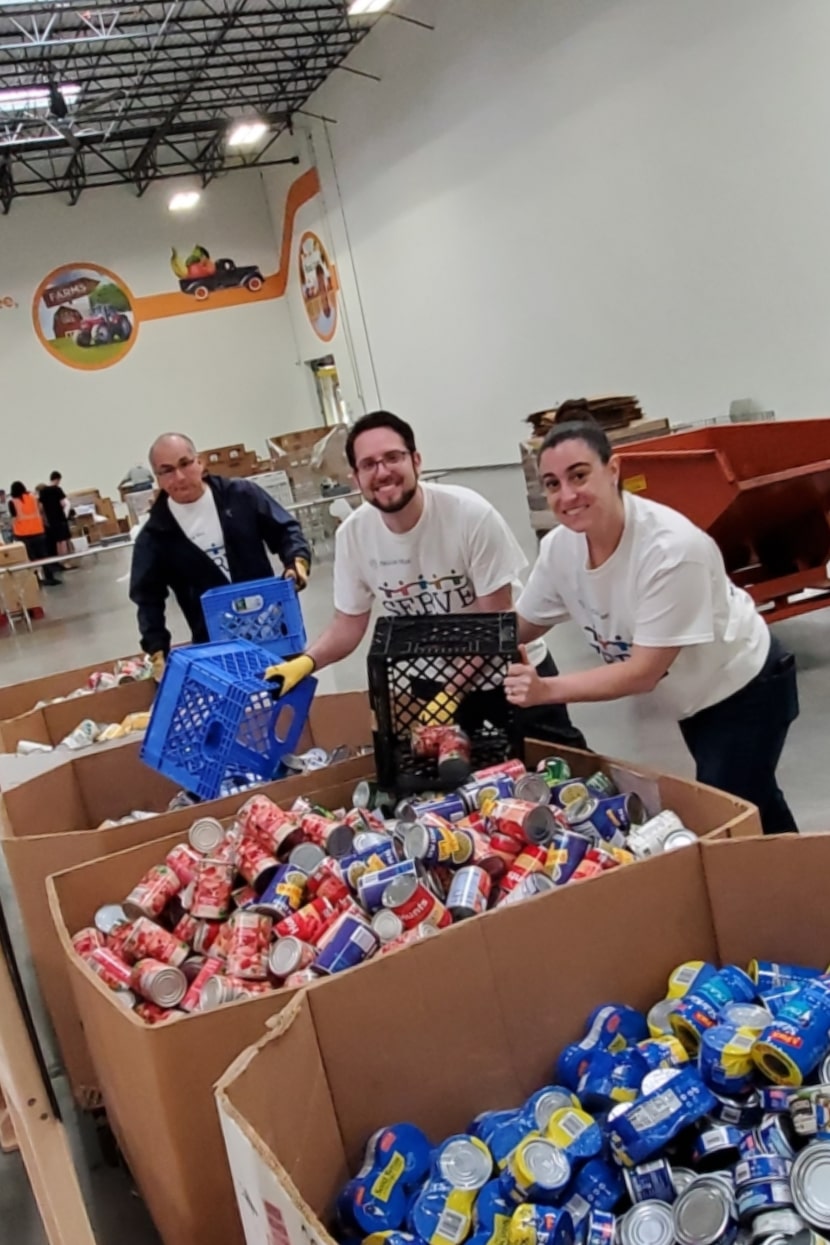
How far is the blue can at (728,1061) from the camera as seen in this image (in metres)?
1.42

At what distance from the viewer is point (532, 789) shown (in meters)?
2.06

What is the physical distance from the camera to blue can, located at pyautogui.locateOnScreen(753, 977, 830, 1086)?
4.51 ft

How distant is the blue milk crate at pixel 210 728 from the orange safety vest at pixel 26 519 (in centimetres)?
1111

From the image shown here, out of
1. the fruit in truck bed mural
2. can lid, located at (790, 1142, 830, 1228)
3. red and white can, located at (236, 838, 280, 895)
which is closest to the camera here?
can lid, located at (790, 1142, 830, 1228)

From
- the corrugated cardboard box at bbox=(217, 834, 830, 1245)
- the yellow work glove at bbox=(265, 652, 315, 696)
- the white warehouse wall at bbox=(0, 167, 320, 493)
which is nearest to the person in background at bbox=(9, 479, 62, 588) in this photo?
the white warehouse wall at bbox=(0, 167, 320, 493)

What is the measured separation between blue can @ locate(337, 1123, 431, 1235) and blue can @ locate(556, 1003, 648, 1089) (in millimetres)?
232

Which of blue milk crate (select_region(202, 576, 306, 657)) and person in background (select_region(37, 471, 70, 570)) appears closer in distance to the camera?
blue milk crate (select_region(202, 576, 306, 657))

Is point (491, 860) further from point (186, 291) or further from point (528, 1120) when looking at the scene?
point (186, 291)

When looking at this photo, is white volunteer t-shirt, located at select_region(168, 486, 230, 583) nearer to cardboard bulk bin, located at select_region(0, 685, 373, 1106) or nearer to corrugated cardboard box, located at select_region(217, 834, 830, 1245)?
cardboard bulk bin, located at select_region(0, 685, 373, 1106)

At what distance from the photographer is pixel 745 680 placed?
7.26ft

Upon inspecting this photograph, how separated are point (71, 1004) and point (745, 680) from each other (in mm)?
1581

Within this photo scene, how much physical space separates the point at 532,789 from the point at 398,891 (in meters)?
0.40

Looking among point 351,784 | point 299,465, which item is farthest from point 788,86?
point 351,784

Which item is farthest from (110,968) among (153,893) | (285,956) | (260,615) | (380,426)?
(260,615)
